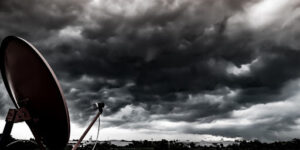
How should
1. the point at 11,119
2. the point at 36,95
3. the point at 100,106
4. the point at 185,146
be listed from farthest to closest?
the point at 185,146 < the point at 100,106 < the point at 36,95 < the point at 11,119

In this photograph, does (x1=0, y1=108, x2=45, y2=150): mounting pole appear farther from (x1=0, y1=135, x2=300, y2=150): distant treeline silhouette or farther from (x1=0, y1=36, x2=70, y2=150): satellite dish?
(x1=0, y1=135, x2=300, y2=150): distant treeline silhouette

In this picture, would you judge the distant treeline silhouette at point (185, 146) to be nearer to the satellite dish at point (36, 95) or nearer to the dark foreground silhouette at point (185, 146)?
the dark foreground silhouette at point (185, 146)

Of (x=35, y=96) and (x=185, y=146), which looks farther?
(x=185, y=146)

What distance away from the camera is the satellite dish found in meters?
6.77

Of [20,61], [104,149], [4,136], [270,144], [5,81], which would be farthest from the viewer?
[270,144]

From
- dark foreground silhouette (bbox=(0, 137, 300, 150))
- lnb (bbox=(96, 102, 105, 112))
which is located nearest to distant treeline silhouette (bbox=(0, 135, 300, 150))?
dark foreground silhouette (bbox=(0, 137, 300, 150))

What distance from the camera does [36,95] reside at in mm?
7234

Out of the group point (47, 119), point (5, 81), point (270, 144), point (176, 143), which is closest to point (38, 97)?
point (47, 119)

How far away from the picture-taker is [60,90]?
265 inches

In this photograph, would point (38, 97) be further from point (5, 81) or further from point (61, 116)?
point (5, 81)

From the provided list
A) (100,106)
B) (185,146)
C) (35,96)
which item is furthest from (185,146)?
(35,96)

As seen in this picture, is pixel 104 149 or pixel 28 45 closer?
pixel 28 45

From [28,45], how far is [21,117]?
1936 millimetres

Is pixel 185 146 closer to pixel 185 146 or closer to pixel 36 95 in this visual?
pixel 185 146
